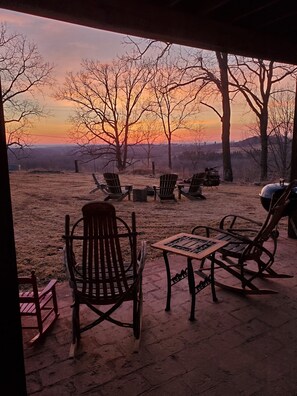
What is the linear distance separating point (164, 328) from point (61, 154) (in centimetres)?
2167

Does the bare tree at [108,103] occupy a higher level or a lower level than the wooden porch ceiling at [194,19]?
higher

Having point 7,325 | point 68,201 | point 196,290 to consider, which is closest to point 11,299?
point 7,325

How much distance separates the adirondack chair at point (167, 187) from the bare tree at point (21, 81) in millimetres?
10926

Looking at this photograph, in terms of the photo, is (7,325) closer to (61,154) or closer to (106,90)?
(106,90)

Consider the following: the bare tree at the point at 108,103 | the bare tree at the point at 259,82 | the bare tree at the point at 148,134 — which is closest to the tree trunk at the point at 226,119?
the bare tree at the point at 259,82

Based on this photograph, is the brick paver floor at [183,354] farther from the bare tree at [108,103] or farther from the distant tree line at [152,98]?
the bare tree at [108,103]

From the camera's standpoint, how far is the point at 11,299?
1.42 meters

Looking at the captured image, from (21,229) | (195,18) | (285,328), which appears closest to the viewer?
(285,328)

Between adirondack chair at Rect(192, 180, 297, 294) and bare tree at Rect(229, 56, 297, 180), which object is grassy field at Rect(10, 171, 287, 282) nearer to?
adirondack chair at Rect(192, 180, 297, 294)

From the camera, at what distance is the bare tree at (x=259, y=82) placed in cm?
1459

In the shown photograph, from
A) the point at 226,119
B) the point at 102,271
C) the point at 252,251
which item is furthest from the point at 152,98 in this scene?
the point at 102,271

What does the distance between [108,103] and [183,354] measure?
773 inches

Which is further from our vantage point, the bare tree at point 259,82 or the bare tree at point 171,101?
the bare tree at point 171,101

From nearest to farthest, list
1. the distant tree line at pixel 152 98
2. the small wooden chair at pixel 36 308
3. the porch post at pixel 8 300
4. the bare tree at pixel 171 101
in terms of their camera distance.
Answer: the porch post at pixel 8 300
the small wooden chair at pixel 36 308
the distant tree line at pixel 152 98
the bare tree at pixel 171 101
